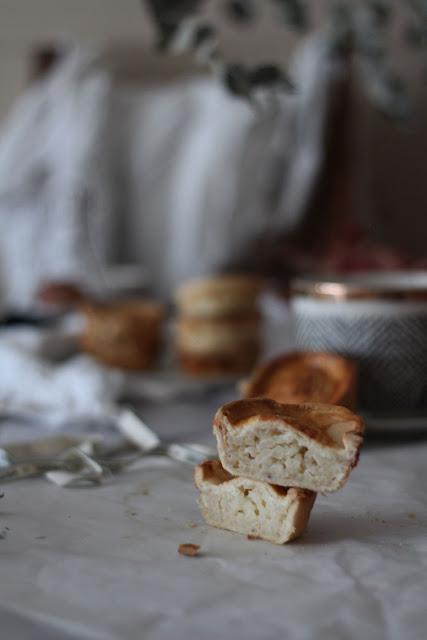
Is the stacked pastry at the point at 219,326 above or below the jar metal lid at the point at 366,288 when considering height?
below

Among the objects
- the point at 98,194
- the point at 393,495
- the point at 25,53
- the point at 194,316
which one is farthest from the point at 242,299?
the point at 25,53

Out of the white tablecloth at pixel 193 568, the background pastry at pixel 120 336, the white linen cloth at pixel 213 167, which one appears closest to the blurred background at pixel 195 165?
the white linen cloth at pixel 213 167

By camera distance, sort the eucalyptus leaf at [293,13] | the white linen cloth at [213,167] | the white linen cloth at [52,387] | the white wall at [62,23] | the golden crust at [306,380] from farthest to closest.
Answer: the white wall at [62,23]
the white linen cloth at [213,167]
the eucalyptus leaf at [293,13]
the white linen cloth at [52,387]
the golden crust at [306,380]

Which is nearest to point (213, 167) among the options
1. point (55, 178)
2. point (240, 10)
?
point (55, 178)

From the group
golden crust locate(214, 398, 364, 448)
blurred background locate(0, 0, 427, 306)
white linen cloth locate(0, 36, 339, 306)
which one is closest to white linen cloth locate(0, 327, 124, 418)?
golden crust locate(214, 398, 364, 448)

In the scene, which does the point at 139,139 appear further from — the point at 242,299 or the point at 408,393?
the point at 408,393

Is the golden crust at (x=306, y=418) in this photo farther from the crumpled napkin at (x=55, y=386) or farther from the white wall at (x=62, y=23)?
the white wall at (x=62, y=23)

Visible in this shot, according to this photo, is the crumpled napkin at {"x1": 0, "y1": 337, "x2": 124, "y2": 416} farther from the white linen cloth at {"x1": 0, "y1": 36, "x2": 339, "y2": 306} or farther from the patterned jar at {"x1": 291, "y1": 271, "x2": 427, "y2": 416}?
the white linen cloth at {"x1": 0, "y1": 36, "x2": 339, "y2": 306}
